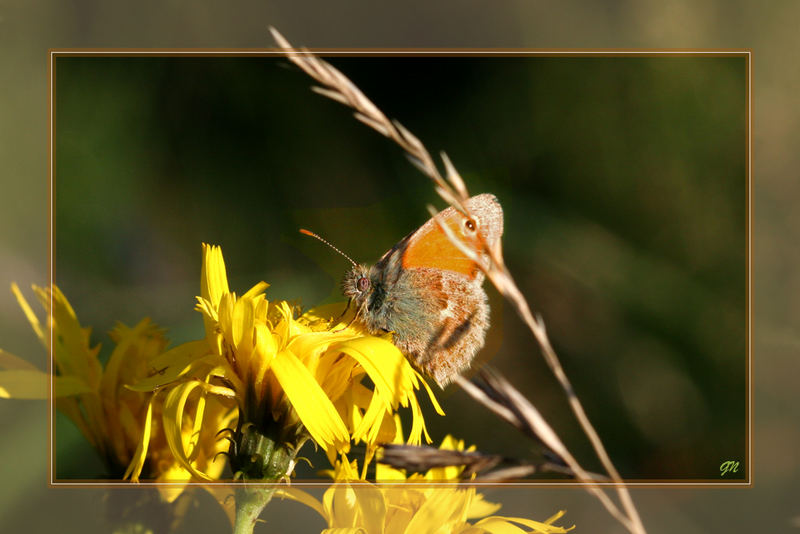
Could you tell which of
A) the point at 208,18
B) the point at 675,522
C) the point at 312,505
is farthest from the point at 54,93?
the point at 675,522

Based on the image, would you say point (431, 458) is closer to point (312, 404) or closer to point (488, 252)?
point (312, 404)

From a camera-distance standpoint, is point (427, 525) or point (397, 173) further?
point (397, 173)

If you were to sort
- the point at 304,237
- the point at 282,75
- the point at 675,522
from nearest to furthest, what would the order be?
the point at 675,522, the point at 304,237, the point at 282,75

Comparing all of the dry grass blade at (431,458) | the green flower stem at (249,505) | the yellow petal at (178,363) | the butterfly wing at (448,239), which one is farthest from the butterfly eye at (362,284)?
the dry grass blade at (431,458)

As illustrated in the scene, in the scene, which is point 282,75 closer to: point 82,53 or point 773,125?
point 82,53

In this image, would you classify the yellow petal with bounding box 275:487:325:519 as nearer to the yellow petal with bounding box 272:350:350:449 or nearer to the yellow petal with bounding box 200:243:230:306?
the yellow petal with bounding box 272:350:350:449

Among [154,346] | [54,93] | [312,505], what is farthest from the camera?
[54,93]
